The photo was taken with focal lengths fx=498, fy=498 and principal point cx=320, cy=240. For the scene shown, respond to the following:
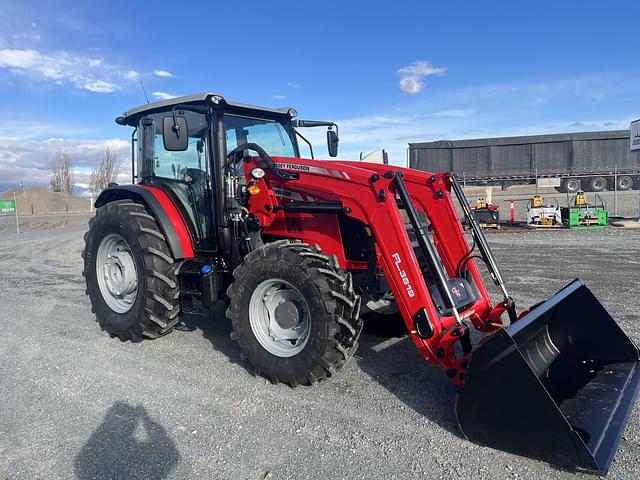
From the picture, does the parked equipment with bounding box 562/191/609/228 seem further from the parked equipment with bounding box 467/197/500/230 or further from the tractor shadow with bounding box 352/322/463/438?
the tractor shadow with bounding box 352/322/463/438

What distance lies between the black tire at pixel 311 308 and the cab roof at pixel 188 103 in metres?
1.62

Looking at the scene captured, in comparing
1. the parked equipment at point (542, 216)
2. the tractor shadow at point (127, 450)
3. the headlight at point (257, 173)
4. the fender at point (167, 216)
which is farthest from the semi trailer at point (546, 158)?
the tractor shadow at point (127, 450)

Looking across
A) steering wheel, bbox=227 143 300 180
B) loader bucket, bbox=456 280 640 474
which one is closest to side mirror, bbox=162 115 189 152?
steering wheel, bbox=227 143 300 180

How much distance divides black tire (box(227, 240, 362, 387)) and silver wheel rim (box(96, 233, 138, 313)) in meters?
1.92

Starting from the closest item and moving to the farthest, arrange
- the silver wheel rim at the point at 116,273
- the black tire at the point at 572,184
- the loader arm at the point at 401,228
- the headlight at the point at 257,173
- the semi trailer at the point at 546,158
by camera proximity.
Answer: the loader arm at the point at 401,228, the headlight at the point at 257,173, the silver wheel rim at the point at 116,273, the black tire at the point at 572,184, the semi trailer at the point at 546,158

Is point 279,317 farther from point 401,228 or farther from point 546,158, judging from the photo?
point 546,158

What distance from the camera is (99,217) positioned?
18.1 ft

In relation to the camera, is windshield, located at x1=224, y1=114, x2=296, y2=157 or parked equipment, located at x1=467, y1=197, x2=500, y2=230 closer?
windshield, located at x1=224, y1=114, x2=296, y2=157

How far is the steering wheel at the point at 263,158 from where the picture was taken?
449cm

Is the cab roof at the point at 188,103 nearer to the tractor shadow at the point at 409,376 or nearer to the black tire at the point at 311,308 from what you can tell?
the black tire at the point at 311,308

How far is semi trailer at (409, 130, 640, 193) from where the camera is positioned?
2911 centimetres

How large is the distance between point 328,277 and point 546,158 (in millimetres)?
29274

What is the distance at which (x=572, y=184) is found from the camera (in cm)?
2914

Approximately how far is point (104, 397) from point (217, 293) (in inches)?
54.0
